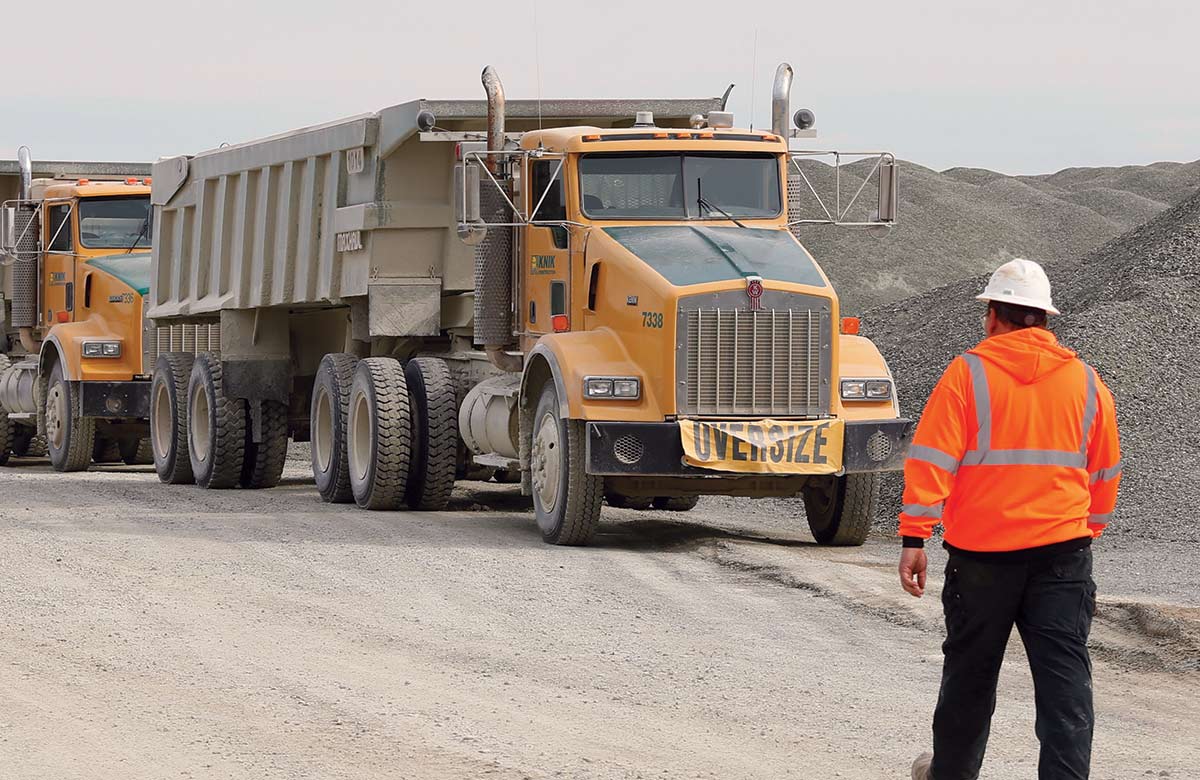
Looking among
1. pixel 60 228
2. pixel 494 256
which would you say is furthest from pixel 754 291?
pixel 60 228

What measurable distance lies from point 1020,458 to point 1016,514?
0.17 metres

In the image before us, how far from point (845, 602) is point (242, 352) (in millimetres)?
8992

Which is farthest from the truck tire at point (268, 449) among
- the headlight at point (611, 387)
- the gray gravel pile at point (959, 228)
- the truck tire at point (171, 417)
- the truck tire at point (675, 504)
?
the gray gravel pile at point (959, 228)

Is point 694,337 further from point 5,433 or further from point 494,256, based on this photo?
point 5,433

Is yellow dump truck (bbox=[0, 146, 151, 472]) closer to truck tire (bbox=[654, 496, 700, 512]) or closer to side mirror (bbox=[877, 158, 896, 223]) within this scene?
truck tire (bbox=[654, 496, 700, 512])

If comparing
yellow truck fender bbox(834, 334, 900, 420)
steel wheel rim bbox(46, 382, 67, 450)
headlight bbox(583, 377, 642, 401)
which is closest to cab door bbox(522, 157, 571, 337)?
headlight bbox(583, 377, 642, 401)

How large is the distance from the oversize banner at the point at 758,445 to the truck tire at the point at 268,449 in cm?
702

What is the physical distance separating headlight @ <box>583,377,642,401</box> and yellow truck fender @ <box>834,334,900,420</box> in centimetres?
125

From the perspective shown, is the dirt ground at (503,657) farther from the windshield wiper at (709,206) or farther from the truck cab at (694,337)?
the windshield wiper at (709,206)

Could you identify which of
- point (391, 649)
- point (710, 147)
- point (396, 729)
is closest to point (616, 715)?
point (396, 729)

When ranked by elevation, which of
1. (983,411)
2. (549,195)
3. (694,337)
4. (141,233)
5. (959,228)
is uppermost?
(959,228)

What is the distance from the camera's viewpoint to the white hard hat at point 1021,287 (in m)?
5.99

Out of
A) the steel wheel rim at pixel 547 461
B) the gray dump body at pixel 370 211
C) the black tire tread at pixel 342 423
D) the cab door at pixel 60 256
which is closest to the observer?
the steel wheel rim at pixel 547 461

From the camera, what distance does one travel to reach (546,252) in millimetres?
13727
